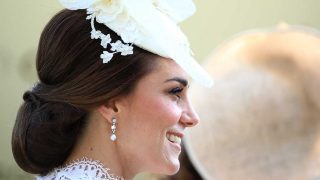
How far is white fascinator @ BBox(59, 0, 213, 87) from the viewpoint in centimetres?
109

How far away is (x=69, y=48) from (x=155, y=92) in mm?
161

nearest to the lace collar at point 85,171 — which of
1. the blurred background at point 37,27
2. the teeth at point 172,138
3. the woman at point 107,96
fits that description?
the woman at point 107,96

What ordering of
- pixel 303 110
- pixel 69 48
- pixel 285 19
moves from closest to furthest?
pixel 69 48 → pixel 303 110 → pixel 285 19

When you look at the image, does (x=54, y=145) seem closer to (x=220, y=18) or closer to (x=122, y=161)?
(x=122, y=161)

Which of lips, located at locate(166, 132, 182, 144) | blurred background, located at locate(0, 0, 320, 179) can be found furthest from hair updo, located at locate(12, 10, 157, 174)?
blurred background, located at locate(0, 0, 320, 179)

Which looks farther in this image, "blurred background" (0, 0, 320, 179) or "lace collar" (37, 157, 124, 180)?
"blurred background" (0, 0, 320, 179)

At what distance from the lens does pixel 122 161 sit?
1119mm

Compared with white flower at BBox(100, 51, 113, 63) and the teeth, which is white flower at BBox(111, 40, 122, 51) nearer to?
white flower at BBox(100, 51, 113, 63)

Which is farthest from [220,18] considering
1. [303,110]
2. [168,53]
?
[168,53]

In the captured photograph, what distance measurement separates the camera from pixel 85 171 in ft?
3.64

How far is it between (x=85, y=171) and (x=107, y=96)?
0.14 m

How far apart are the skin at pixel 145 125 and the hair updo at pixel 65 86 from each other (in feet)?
0.06

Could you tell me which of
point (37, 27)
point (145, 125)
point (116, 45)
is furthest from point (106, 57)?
point (37, 27)

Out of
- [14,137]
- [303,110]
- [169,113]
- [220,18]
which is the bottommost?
[220,18]
